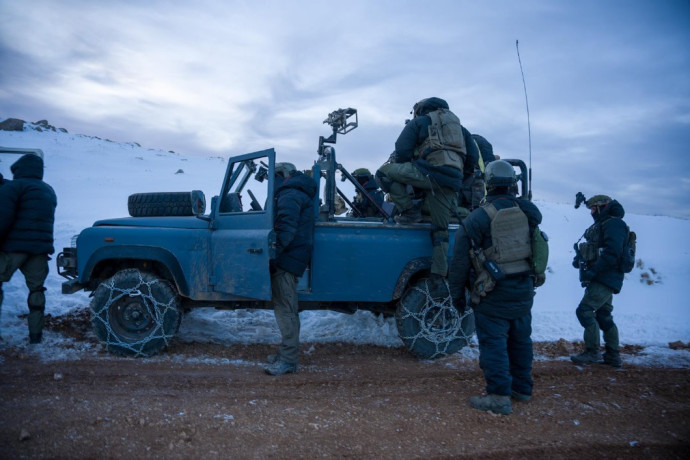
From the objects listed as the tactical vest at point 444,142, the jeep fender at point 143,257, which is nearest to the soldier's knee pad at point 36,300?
the jeep fender at point 143,257

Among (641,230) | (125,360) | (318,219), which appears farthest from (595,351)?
(641,230)

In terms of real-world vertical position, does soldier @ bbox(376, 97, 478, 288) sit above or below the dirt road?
above

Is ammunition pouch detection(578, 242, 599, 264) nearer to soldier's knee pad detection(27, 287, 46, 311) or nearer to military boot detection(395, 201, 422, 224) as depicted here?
military boot detection(395, 201, 422, 224)

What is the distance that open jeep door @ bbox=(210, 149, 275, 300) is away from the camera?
14.6 ft

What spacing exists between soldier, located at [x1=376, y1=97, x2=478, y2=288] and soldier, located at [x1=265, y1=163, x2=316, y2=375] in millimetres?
1087

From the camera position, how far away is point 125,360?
467 centimetres

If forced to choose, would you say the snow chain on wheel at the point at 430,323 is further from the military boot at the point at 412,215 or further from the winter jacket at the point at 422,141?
the winter jacket at the point at 422,141

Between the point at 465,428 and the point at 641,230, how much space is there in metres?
18.8

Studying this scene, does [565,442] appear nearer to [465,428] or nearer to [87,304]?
[465,428]

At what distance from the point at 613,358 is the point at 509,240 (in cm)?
267

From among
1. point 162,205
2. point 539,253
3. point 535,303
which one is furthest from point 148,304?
point 535,303

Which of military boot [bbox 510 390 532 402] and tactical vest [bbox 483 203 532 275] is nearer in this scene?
tactical vest [bbox 483 203 532 275]

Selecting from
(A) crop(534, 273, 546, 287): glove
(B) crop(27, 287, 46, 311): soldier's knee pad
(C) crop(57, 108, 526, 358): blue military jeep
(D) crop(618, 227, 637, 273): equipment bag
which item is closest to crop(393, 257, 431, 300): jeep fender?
(C) crop(57, 108, 526, 358): blue military jeep

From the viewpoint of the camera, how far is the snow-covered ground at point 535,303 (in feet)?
18.8
